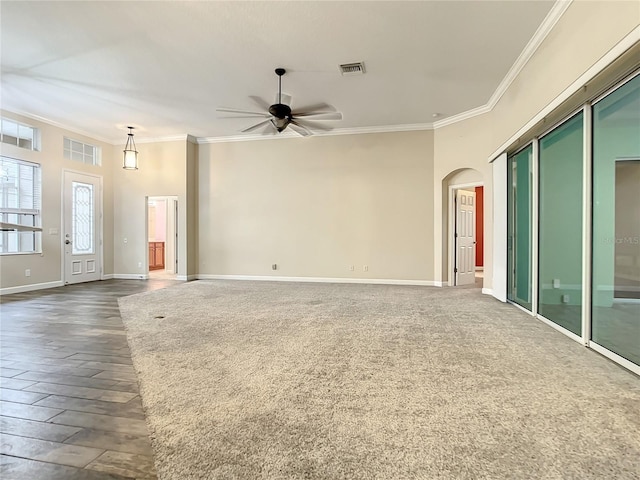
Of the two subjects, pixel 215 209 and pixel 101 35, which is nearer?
pixel 101 35

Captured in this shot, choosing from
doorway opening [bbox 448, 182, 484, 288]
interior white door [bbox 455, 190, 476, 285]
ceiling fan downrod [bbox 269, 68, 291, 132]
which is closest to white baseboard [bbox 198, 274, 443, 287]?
doorway opening [bbox 448, 182, 484, 288]

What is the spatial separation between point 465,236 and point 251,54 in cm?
572

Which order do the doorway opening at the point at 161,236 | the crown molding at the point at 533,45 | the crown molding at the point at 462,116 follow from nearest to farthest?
the crown molding at the point at 533,45, the crown molding at the point at 462,116, the doorway opening at the point at 161,236

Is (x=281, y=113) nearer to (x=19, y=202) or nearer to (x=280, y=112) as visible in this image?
(x=280, y=112)

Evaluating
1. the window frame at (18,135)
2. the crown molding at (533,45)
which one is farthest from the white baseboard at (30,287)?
the crown molding at (533,45)

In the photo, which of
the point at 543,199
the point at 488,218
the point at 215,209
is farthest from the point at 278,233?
the point at 543,199

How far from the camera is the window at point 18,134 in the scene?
6.34 m

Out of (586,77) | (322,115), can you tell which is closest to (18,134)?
(322,115)

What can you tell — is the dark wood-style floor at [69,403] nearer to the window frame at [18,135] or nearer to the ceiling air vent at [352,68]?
the window frame at [18,135]

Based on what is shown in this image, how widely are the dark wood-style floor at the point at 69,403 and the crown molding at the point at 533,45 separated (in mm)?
5058

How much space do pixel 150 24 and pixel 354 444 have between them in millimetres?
4564

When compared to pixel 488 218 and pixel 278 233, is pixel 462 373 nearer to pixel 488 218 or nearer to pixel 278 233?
pixel 488 218

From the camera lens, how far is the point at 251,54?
177 inches

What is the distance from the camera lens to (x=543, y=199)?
435 centimetres
